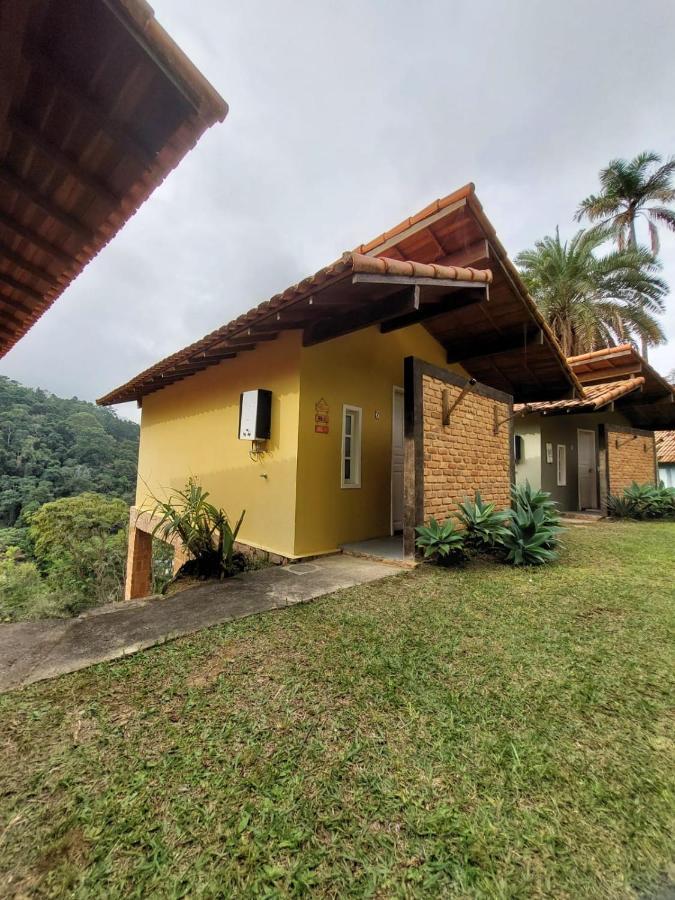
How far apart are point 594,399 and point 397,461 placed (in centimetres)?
573

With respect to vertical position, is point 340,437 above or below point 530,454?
below

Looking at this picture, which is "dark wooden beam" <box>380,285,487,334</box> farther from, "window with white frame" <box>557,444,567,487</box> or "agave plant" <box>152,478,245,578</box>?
"window with white frame" <box>557,444,567,487</box>

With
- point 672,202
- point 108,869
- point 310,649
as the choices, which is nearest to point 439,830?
point 108,869

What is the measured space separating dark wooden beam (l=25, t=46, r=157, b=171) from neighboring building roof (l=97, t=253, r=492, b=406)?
1.70 m

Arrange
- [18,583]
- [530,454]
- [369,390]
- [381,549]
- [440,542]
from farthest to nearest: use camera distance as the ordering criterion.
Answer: [18,583] < [530,454] < [369,390] < [381,549] < [440,542]

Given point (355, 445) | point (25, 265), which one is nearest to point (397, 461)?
point (355, 445)

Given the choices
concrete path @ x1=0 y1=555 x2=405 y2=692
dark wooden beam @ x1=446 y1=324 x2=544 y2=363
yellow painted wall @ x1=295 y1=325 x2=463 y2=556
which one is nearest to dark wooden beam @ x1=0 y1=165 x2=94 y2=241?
concrete path @ x1=0 y1=555 x2=405 y2=692

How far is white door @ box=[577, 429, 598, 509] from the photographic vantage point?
11.5m

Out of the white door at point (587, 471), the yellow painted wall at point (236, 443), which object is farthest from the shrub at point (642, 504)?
the yellow painted wall at point (236, 443)

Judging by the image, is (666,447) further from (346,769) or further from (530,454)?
(346,769)

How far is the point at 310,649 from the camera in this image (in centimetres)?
248

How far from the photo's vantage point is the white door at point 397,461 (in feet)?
20.7

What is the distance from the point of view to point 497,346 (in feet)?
22.1

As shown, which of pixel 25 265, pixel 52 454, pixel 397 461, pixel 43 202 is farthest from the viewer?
pixel 52 454
